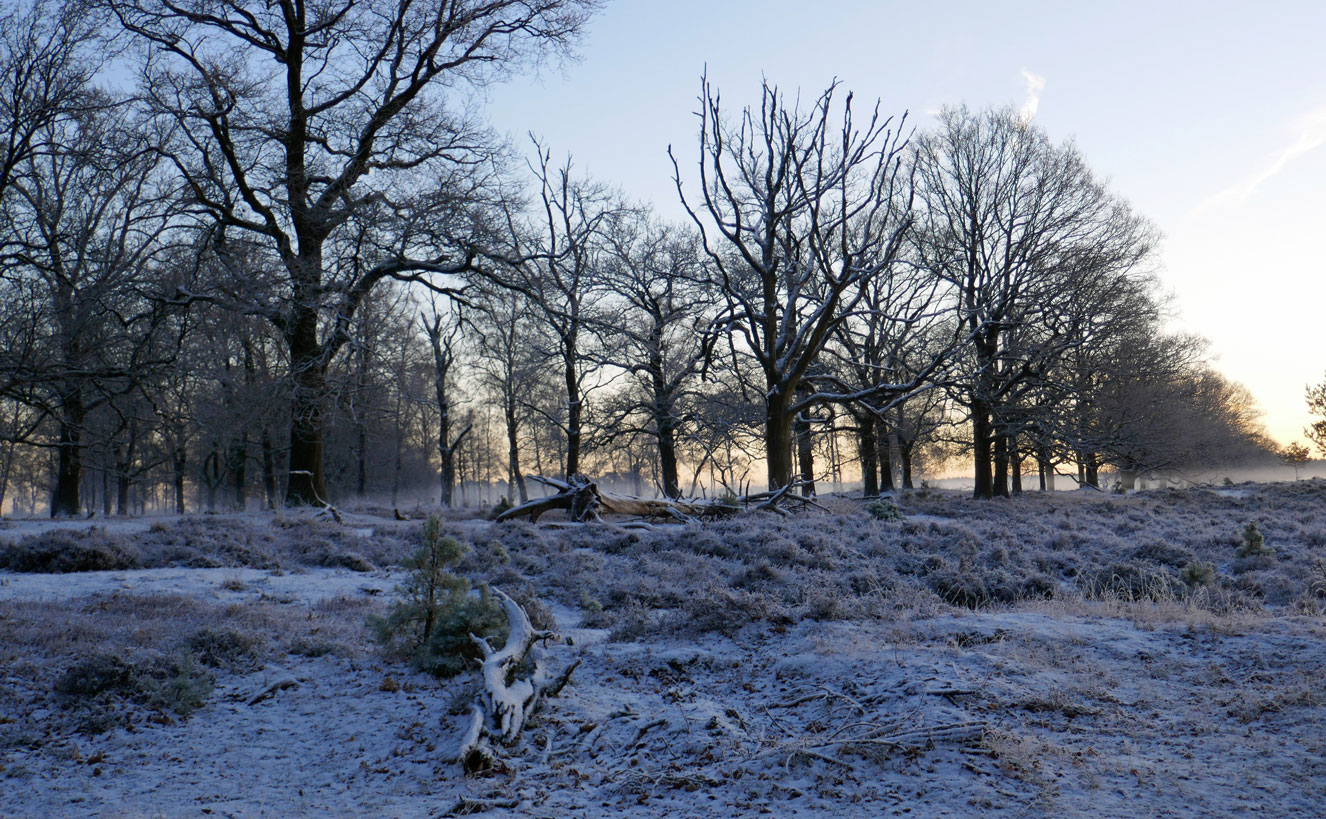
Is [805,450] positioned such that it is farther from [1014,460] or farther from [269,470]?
[269,470]

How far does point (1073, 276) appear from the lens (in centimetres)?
2350

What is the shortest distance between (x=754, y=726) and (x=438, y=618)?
2.84 metres

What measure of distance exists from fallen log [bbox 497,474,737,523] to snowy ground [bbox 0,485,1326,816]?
8.52 m

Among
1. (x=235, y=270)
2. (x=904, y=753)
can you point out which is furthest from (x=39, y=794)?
(x=235, y=270)

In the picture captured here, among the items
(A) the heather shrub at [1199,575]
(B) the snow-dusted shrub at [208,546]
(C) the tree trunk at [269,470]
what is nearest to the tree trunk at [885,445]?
(A) the heather shrub at [1199,575]

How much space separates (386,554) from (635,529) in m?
4.11

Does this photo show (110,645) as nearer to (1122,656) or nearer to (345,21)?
(1122,656)

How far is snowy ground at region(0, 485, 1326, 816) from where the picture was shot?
400 cm

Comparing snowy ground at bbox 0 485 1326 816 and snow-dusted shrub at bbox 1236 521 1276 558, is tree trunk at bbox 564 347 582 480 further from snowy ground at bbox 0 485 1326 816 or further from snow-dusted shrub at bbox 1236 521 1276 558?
snowy ground at bbox 0 485 1326 816

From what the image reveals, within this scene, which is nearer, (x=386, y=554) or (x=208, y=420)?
(x=386, y=554)

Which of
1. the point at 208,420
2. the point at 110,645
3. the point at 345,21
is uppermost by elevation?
the point at 345,21

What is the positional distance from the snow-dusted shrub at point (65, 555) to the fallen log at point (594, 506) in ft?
21.5

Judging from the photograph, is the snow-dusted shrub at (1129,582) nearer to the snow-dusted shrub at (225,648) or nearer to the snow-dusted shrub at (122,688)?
the snow-dusted shrub at (225,648)

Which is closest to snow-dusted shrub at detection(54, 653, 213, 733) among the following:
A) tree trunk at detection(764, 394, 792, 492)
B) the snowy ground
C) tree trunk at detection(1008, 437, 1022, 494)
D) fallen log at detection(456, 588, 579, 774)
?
the snowy ground
